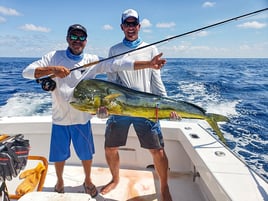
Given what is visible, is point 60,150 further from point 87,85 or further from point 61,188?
point 87,85

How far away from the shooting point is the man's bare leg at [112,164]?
2371 millimetres

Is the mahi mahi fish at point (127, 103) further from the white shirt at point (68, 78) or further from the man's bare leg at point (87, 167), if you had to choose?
the man's bare leg at point (87, 167)

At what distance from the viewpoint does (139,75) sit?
2.16 m

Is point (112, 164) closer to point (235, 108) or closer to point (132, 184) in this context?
point (132, 184)

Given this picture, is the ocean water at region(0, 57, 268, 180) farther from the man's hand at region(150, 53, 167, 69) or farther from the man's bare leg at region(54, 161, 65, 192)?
the man's bare leg at region(54, 161, 65, 192)

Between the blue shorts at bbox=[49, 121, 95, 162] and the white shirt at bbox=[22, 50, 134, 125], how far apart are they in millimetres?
57

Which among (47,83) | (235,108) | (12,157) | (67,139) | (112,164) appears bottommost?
(235,108)

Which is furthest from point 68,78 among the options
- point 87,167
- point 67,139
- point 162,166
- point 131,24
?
point 162,166

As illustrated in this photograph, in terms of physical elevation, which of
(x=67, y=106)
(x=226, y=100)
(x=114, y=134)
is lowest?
(x=226, y=100)

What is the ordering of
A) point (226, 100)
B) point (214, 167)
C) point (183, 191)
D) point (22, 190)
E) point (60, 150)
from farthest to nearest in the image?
point (226, 100)
point (183, 191)
point (60, 150)
point (214, 167)
point (22, 190)

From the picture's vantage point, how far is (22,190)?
1.70 metres

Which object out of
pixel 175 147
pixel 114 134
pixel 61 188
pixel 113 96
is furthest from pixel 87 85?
pixel 175 147

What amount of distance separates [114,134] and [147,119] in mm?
340

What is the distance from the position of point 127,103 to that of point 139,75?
1.12 ft
